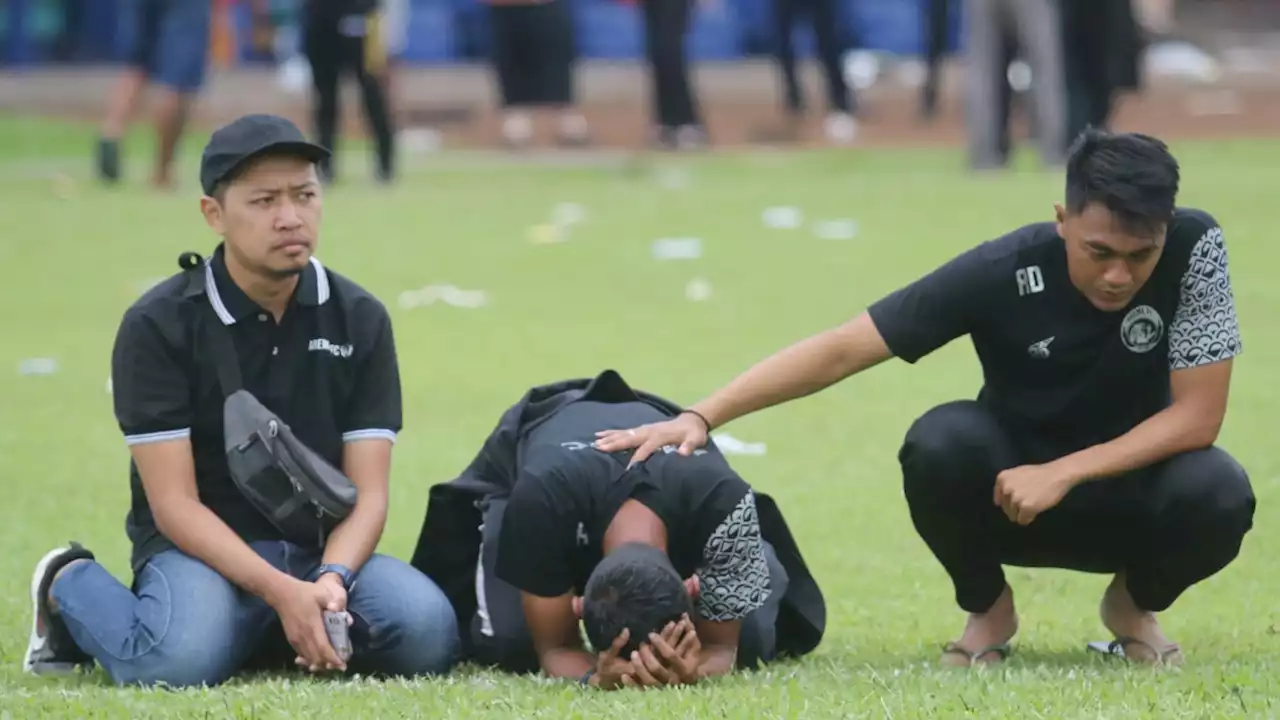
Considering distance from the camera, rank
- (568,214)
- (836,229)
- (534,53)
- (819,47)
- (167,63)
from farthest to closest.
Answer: (819,47), (534,53), (167,63), (568,214), (836,229)

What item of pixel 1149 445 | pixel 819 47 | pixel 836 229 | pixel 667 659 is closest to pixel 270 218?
pixel 667 659

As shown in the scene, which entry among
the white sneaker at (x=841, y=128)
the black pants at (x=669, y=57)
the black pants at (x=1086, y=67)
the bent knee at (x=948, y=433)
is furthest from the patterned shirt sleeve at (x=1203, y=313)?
the white sneaker at (x=841, y=128)

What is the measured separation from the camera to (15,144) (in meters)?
18.6

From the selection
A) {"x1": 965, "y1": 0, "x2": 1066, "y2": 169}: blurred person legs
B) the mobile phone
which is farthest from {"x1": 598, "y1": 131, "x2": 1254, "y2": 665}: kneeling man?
{"x1": 965, "y1": 0, "x2": 1066, "y2": 169}: blurred person legs

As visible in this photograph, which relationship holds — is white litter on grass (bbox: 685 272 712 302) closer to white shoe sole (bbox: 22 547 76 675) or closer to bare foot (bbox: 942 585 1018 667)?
bare foot (bbox: 942 585 1018 667)

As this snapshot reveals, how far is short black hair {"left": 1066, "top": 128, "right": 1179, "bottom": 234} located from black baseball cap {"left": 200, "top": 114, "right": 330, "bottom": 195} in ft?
5.16

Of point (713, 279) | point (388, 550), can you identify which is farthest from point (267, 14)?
point (388, 550)

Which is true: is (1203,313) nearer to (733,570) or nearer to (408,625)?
(733,570)

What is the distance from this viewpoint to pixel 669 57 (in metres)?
17.1

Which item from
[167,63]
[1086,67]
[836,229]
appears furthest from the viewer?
[1086,67]

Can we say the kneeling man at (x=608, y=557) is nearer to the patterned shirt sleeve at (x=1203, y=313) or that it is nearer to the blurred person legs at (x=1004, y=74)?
the patterned shirt sleeve at (x=1203, y=313)

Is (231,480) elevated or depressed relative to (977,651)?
elevated

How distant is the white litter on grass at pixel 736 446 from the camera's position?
746cm

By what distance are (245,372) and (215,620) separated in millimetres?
538
